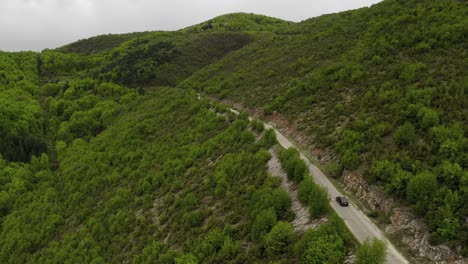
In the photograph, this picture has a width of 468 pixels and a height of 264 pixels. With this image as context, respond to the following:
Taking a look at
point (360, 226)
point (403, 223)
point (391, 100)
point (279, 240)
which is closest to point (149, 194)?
point (279, 240)

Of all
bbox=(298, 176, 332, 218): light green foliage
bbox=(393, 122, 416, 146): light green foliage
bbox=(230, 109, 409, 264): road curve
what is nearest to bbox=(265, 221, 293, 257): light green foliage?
bbox=(298, 176, 332, 218): light green foliage

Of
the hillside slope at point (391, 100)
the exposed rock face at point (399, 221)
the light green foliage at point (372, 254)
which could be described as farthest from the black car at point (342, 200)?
the light green foliage at point (372, 254)

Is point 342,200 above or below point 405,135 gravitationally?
below

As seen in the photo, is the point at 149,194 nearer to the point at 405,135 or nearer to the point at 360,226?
the point at 360,226

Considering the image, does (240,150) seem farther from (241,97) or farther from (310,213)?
(241,97)

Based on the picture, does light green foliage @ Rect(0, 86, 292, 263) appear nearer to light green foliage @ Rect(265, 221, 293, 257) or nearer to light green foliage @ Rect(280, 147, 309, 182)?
light green foliage @ Rect(265, 221, 293, 257)

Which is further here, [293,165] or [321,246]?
[293,165]

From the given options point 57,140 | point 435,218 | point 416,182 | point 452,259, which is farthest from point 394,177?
point 57,140

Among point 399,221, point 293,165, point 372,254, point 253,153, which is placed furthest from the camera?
point 253,153
